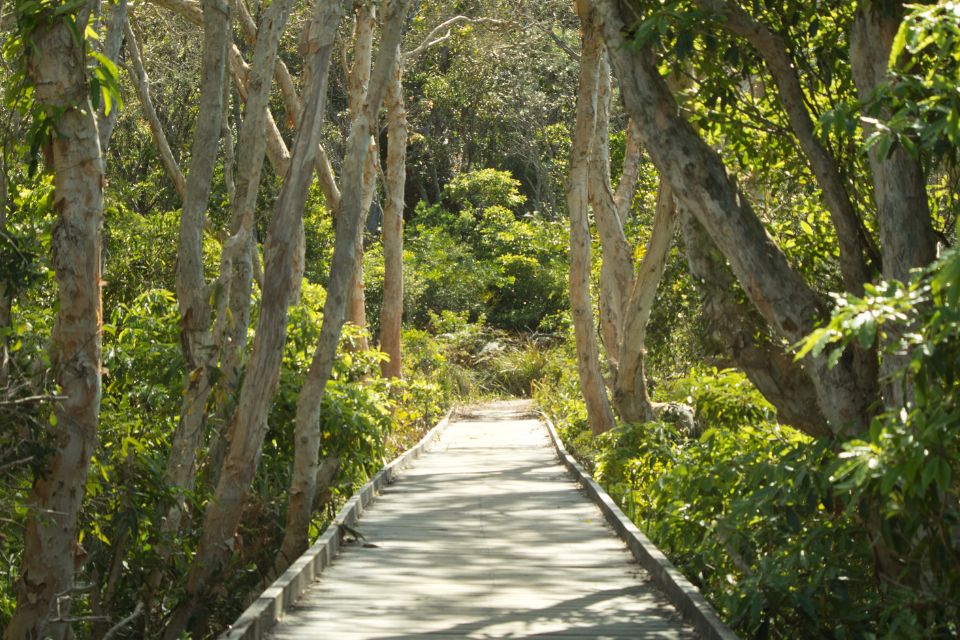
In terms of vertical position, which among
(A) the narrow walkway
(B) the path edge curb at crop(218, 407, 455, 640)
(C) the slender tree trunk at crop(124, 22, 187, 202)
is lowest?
(A) the narrow walkway

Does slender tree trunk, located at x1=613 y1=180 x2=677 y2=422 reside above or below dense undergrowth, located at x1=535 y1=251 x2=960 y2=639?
above

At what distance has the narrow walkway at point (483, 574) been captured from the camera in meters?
8.10

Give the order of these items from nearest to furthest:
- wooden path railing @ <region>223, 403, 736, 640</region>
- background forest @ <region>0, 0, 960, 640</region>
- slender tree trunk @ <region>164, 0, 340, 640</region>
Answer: background forest @ <region>0, 0, 960, 640</region> < wooden path railing @ <region>223, 403, 736, 640</region> < slender tree trunk @ <region>164, 0, 340, 640</region>

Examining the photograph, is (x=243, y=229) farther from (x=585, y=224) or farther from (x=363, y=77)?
(x=363, y=77)

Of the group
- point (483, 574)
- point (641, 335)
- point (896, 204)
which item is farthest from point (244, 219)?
point (641, 335)

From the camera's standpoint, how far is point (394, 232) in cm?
2573

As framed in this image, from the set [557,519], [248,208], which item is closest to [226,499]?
[248,208]

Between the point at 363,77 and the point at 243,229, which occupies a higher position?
the point at 363,77

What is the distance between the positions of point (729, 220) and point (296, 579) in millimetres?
3995

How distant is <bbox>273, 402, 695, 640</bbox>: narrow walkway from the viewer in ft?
26.6

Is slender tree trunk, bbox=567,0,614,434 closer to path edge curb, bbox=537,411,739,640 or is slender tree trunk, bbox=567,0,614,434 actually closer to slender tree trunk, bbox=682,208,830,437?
path edge curb, bbox=537,411,739,640

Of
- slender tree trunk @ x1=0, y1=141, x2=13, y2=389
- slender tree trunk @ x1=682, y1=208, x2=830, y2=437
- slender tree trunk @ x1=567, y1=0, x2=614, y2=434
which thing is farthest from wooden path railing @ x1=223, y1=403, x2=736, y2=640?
slender tree trunk @ x1=567, y1=0, x2=614, y2=434

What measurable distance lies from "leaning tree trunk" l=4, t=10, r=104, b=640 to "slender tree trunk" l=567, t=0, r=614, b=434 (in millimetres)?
11943

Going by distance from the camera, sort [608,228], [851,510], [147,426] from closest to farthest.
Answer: [851,510] < [147,426] < [608,228]
